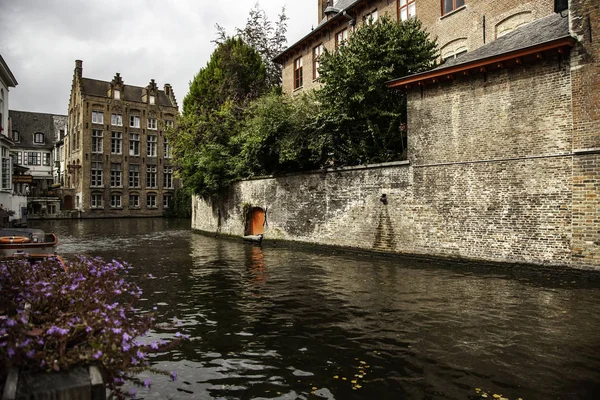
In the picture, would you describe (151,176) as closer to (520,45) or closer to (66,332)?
(520,45)

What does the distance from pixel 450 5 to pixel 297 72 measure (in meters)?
12.7

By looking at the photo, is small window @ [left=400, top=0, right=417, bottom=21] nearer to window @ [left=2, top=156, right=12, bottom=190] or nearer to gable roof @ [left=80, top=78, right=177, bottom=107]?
window @ [left=2, top=156, right=12, bottom=190]

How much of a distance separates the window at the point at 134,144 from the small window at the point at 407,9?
1631 inches

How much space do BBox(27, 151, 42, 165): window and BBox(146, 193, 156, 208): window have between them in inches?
813

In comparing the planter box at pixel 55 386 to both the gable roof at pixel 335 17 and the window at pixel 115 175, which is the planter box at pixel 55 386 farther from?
the window at pixel 115 175

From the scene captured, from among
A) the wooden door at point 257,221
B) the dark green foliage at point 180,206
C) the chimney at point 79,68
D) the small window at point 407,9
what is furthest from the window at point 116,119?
the small window at point 407,9

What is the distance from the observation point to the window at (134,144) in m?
53.1

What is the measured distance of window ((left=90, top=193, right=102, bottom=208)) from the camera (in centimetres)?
5012

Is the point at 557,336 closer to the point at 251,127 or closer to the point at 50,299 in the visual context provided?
the point at 50,299

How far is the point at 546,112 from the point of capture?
1139 centimetres

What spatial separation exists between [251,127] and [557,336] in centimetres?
1881

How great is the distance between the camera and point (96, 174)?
50656 millimetres

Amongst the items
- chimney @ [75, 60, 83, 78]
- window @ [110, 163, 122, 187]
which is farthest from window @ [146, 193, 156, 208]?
chimney @ [75, 60, 83, 78]

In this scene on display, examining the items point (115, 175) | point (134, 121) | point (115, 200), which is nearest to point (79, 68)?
point (134, 121)
